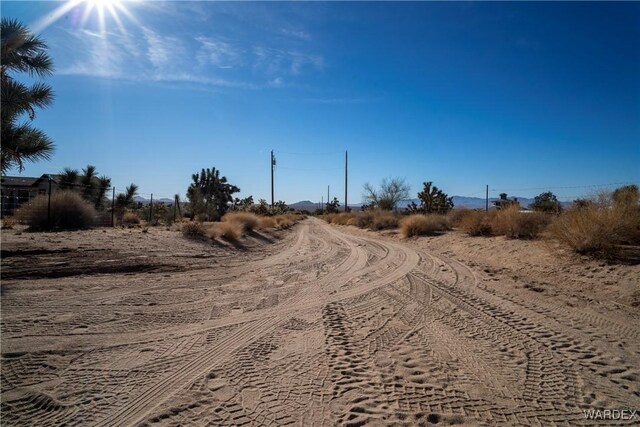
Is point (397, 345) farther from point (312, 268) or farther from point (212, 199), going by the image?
point (212, 199)

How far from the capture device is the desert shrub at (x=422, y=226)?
2109cm

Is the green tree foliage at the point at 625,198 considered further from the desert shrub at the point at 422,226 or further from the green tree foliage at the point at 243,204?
the green tree foliage at the point at 243,204

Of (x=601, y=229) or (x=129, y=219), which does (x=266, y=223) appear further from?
(x=601, y=229)

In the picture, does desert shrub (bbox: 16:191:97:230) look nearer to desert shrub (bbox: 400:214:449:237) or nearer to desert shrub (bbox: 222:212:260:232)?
desert shrub (bbox: 222:212:260:232)

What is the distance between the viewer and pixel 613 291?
7.34 m

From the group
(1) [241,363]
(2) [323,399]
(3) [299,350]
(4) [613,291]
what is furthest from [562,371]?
(4) [613,291]

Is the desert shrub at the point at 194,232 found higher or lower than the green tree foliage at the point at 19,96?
lower

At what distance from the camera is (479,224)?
16781 mm

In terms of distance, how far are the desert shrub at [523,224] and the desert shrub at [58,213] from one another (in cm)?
2005

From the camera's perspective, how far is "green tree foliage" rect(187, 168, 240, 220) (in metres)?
38.2

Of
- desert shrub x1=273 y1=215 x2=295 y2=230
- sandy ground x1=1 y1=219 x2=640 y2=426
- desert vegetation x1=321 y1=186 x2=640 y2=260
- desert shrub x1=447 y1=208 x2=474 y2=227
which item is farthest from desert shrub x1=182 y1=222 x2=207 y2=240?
desert shrub x1=273 y1=215 x2=295 y2=230

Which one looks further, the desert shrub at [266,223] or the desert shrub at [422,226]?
the desert shrub at [266,223]

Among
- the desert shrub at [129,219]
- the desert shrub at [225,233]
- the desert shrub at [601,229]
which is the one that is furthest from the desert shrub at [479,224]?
the desert shrub at [129,219]

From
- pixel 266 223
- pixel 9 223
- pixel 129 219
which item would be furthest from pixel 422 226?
pixel 129 219
